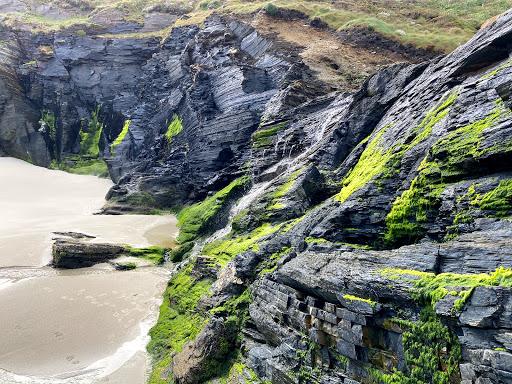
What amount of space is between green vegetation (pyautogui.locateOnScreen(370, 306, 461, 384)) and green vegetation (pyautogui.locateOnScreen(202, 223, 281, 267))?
986 cm

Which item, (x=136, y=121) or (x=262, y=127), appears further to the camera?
(x=136, y=121)

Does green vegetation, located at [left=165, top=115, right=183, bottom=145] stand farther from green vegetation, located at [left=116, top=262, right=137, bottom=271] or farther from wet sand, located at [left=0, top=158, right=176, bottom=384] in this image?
green vegetation, located at [left=116, top=262, right=137, bottom=271]

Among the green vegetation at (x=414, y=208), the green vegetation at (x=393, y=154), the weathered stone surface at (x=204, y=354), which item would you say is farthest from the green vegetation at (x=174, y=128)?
the green vegetation at (x=414, y=208)

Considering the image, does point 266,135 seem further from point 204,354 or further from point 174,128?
point 174,128

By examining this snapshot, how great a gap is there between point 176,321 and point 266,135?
20.5 meters

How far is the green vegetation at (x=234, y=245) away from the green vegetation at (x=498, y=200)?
9.85 metres

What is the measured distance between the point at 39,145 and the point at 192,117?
41.4 meters

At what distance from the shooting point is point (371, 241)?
13.8 meters

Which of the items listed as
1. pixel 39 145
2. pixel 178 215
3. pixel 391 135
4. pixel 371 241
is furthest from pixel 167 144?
pixel 371 241

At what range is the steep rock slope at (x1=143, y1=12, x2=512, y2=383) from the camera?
347 inches

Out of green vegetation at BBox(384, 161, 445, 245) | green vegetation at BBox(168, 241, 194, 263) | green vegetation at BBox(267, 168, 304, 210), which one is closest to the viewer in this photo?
green vegetation at BBox(384, 161, 445, 245)

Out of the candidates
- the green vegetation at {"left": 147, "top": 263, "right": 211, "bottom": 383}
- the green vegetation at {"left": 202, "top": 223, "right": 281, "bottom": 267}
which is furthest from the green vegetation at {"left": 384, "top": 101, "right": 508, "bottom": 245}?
the green vegetation at {"left": 147, "top": 263, "right": 211, "bottom": 383}

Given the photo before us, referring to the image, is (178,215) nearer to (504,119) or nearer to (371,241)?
(371,241)

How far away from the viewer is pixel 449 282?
29.3ft
